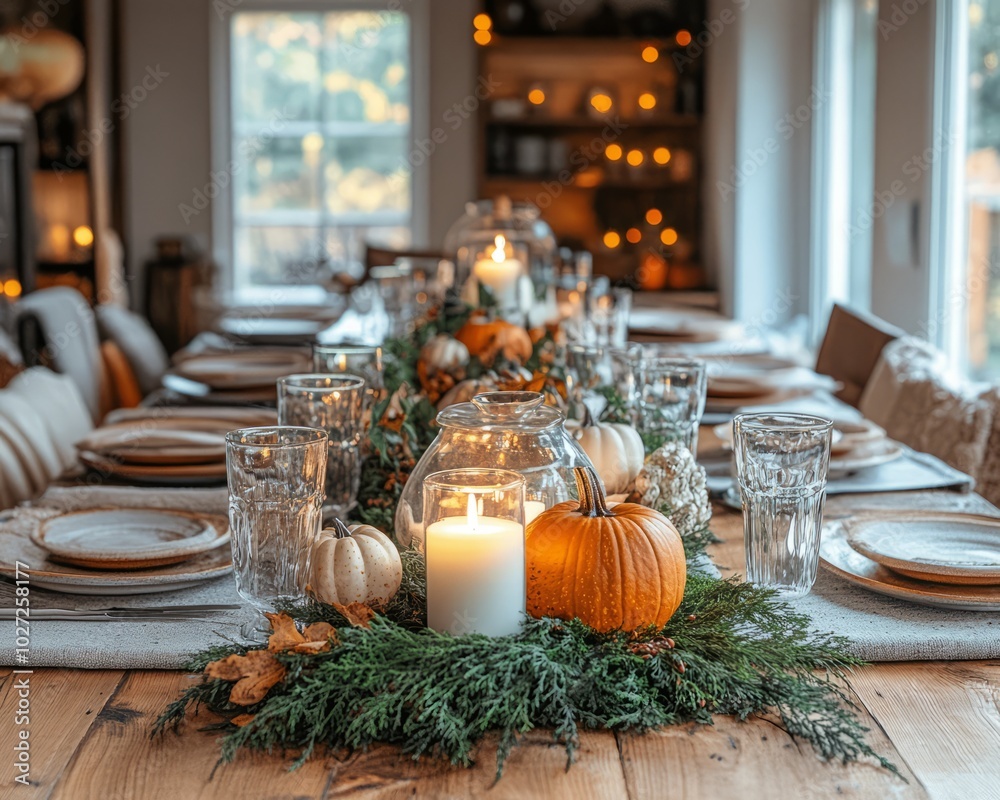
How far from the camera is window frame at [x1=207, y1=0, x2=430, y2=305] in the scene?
6.52 m

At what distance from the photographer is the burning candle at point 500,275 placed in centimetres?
258

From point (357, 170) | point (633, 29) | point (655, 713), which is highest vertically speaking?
point (633, 29)

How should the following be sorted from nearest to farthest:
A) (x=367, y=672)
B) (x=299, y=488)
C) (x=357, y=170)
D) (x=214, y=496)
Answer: (x=367, y=672) → (x=299, y=488) → (x=214, y=496) → (x=357, y=170)

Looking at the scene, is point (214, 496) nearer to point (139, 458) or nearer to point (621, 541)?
point (139, 458)

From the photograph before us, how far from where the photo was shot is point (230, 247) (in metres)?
6.79

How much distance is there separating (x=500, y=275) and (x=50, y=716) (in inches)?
71.5

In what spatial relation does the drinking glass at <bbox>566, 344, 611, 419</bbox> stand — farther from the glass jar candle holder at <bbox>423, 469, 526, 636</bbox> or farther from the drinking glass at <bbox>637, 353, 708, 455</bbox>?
→ the glass jar candle holder at <bbox>423, 469, 526, 636</bbox>

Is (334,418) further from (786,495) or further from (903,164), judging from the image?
(903,164)

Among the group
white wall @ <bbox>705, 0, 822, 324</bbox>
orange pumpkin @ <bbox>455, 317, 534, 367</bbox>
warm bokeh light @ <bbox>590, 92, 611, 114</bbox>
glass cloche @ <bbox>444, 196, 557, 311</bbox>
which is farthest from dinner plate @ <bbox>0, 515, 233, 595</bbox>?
warm bokeh light @ <bbox>590, 92, 611, 114</bbox>

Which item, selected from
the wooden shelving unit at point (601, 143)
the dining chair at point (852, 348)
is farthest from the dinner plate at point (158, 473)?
the wooden shelving unit at point (601, 143)

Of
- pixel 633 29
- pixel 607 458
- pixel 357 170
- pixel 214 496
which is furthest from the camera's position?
pixel 357 170

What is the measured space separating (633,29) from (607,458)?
5.18m

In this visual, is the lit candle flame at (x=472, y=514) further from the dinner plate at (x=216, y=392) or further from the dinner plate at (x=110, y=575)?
the dinner plate at (x=216, y=392)

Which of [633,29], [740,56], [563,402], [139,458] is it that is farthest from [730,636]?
[633,29]
